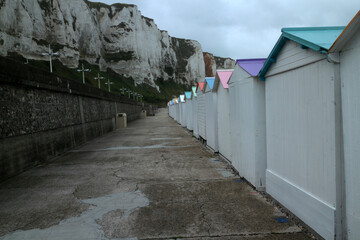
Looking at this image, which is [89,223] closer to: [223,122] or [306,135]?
[306,135]

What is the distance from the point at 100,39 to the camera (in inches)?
3538

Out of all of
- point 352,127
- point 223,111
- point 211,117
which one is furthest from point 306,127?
point 211,117

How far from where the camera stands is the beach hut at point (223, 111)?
788 centimetres

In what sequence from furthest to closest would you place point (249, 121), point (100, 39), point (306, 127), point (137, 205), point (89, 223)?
point (100, 39) → point (249, 121) → point (137, 205) → point (89, 223) → point (306, 127)

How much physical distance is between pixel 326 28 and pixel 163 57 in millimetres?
112138

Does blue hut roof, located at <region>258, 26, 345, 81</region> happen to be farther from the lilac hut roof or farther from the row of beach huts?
the lilac hut roof

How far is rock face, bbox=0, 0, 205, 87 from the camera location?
5862 centimetres

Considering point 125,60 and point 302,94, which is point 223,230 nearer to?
point 302,94

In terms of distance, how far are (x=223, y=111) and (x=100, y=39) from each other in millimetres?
89934

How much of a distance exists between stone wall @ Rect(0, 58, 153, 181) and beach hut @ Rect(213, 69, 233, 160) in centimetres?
569

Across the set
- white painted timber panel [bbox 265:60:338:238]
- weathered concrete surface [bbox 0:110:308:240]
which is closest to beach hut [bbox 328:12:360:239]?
white painted timber panel [bbox 265:60:338:238]

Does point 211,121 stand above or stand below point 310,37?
below

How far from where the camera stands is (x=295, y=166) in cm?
395

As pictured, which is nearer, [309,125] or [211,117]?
[309,125]
